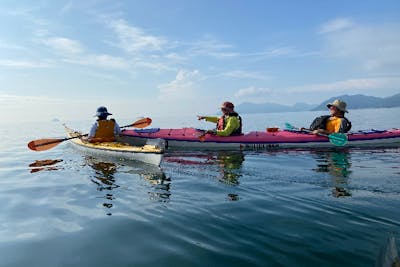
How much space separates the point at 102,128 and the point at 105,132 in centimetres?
20

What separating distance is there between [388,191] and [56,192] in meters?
7.40

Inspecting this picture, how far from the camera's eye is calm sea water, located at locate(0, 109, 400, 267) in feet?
14.2

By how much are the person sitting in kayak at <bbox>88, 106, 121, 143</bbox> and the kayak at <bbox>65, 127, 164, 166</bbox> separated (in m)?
0.27

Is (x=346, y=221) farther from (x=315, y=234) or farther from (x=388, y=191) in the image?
(x=388, y=191)

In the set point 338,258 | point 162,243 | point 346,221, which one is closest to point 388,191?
point 346,221

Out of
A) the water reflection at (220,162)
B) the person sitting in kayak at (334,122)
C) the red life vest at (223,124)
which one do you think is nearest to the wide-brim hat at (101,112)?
the water reflection at (220,162)

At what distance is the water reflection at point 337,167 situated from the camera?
7249mm

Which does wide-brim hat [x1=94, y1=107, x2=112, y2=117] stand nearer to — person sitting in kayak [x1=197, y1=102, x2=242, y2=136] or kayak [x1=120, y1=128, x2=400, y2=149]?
kayak [x1=120, y1=128, x2=400, y2=149]

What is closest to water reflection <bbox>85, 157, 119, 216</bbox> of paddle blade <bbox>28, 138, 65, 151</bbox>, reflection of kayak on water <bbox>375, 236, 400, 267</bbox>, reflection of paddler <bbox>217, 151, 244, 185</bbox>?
paddle blade <bbox>28, 138, 65, 151</bbox>

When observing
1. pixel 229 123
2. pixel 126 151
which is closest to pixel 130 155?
pixel 126 151

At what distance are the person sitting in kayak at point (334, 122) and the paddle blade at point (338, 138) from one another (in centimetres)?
33

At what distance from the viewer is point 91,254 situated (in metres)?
4.52

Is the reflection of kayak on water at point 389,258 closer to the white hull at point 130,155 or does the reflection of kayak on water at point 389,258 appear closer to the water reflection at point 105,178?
the water reflection at point 105,178

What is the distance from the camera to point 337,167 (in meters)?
10.1
